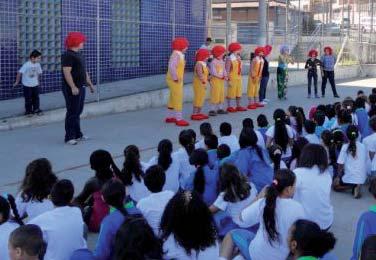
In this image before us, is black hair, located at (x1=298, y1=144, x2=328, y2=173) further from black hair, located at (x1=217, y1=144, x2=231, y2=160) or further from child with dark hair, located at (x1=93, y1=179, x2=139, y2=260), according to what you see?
child with dark hair, located at (x1=93, y1=179, x2=139, y2=260)

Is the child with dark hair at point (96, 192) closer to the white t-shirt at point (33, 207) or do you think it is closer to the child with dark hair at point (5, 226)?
the white t-shirt at point (33, 207)

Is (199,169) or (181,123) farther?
(181,123)

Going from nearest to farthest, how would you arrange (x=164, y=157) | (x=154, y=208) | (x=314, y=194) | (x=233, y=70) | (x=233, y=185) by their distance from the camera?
(x=154, y=208) < (x=233, y=185) < (x=314, y=194) < (x=164, y=157) < (x=233, y=70)

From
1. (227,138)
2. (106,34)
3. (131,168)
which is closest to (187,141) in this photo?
(227,138)

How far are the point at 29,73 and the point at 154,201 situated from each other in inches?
284

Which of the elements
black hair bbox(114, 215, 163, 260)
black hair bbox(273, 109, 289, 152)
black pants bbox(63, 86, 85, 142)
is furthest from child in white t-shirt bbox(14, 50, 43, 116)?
black hair bbox(114, 215, 163, 260)

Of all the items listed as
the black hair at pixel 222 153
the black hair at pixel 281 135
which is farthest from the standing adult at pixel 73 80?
the black hair at pixel 222 153

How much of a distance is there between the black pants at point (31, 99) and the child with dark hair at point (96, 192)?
228 inches

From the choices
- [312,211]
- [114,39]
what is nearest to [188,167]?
[312,211]

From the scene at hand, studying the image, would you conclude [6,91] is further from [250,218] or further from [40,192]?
[250,218]

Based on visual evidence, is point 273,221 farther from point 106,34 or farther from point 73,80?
point 106,34

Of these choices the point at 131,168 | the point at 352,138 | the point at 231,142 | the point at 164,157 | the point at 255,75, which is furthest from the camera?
the point at 255,75

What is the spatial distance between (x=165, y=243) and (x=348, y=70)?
2315 cm

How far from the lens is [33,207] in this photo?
4.68 metres
